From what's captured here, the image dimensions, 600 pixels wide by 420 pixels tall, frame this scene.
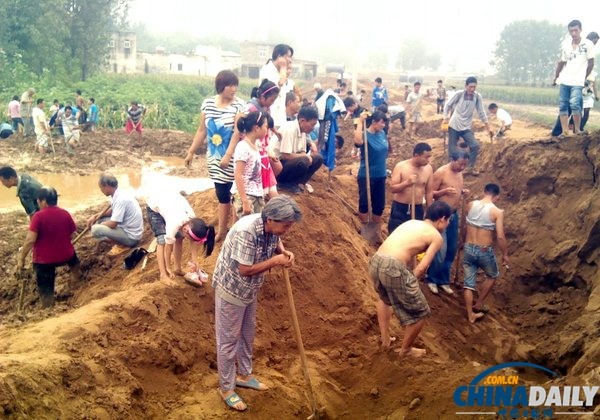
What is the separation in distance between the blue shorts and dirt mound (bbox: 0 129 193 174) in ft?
39.5

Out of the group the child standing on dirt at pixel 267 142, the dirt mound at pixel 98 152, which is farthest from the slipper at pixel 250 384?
the dirt mound at pixel 98 152

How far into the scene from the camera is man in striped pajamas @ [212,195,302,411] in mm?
3889

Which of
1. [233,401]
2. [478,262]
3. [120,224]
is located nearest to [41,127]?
[120,224]

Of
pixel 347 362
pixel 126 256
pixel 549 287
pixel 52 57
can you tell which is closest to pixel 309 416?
pixel 347 362

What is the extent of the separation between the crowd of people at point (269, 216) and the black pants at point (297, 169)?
0.02 m

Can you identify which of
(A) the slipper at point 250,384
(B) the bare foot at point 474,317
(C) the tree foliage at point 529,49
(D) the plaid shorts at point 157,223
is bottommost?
(B) the bare foot at point 474,317

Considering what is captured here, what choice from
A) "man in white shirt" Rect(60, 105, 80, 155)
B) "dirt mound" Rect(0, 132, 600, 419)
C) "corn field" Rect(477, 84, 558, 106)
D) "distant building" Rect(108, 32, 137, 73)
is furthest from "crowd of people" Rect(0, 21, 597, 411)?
"distant building" Rect(108, 32, 137, 73)

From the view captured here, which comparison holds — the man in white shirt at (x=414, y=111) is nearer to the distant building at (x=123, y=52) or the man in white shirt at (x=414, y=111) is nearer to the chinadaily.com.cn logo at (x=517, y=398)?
the chinadaily.com.cn logo at (x=517, y=398)

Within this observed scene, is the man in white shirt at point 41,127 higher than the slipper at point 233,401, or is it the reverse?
the man in white shirt at point 41,127

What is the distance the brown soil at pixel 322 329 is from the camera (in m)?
3.99

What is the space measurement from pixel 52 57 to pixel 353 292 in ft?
97.9

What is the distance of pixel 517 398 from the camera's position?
12.2 feet

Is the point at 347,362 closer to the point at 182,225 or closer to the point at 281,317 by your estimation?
the point at 281,317

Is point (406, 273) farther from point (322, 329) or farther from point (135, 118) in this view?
point (135, 118)
